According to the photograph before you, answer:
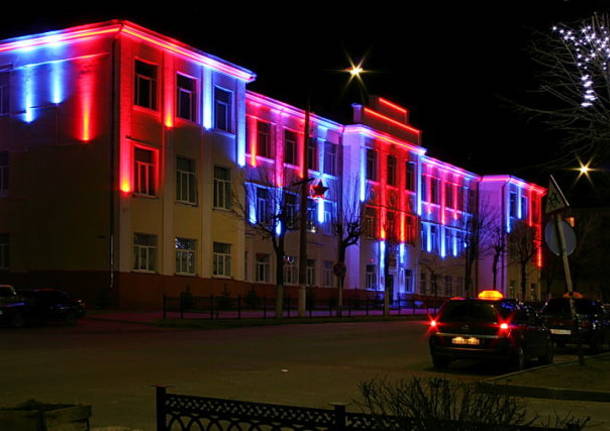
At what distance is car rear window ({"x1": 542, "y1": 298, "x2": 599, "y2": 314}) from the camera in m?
25.3

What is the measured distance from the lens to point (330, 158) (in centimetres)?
5747

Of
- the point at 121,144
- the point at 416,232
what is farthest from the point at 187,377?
the point at 416,232

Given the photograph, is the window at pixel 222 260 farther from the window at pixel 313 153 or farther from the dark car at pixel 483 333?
the dark car at pixel 483 333

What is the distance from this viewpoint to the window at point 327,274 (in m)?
56.6

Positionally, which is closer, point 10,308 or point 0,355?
point 0,355

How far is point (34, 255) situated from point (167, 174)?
7314 millimetres

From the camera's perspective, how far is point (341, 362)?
19281mm

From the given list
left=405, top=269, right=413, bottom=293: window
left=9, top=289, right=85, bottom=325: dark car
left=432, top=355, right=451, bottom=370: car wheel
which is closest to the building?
left=9, top=289, right=85, bottom=325: dark car

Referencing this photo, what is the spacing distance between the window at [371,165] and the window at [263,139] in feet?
33.2

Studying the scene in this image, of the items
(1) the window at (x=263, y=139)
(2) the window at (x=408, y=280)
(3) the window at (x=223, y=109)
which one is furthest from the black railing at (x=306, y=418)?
(2) the window at (x=408, y=280)

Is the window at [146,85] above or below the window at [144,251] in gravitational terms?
above

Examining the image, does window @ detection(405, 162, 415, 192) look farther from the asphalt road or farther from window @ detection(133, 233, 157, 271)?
the asphalt road

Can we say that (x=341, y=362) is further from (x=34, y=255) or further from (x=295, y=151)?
(x=295, y=151)

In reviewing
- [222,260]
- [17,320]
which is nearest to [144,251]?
[222,260]
